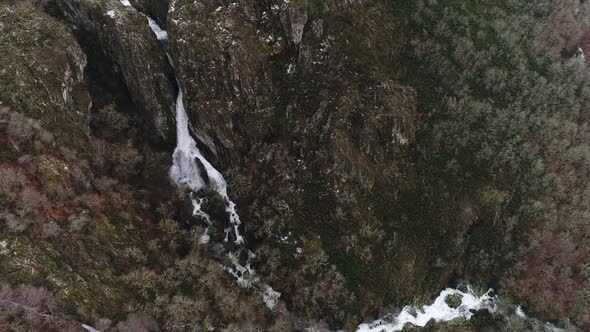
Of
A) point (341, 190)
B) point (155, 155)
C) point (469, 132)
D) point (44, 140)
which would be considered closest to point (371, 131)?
point (341, 190)

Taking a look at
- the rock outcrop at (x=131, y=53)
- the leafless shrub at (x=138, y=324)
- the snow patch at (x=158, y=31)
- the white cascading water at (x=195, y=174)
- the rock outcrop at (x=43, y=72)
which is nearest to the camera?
the leafless shrub at (x=138, y=324)

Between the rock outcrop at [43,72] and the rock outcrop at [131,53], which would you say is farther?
the rock outcrop at [131,53]

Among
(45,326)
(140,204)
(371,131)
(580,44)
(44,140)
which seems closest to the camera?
(45,326)

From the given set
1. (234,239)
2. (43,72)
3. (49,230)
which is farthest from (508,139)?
(43,72)

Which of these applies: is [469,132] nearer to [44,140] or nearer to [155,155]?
[155,155]

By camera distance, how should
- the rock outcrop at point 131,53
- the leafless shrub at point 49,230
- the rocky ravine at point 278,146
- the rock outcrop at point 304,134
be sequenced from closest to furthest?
1. the leafless shrub at point 49,230
2. the rocky ravine at point 278,146
3. the rock outcrop at point 304,134
4. the rock outcrop at point 131,53

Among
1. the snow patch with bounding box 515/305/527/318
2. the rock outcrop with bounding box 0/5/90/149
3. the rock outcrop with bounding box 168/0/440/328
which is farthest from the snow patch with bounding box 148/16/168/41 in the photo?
the snow patch with bounding box 515/305/527/318

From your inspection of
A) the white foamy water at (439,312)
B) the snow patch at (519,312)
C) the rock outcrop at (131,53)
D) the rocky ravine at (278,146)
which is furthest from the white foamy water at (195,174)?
the snow patch at (519,312)

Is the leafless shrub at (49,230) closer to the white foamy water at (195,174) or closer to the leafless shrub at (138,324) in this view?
the leafless shrub at (138,324)

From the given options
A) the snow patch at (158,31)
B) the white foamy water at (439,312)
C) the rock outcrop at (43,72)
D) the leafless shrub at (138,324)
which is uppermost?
the snow patch at (158,31)
